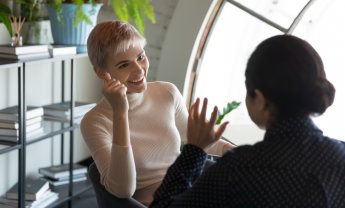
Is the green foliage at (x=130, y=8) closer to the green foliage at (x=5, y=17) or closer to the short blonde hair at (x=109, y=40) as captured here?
the green foliage at (x=5, y=17)

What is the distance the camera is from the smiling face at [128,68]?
2154 mm

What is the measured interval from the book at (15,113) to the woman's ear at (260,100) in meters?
2.04

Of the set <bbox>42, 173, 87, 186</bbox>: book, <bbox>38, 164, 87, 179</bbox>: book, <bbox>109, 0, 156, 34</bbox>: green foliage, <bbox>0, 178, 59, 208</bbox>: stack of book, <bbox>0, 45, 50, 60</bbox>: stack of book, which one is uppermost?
<bbox>109, 0, 156, 34</bbox>: green foliage

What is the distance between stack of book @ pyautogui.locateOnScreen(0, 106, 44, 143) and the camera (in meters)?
3.18

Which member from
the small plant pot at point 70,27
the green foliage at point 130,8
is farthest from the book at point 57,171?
the green foliage at point 130,8

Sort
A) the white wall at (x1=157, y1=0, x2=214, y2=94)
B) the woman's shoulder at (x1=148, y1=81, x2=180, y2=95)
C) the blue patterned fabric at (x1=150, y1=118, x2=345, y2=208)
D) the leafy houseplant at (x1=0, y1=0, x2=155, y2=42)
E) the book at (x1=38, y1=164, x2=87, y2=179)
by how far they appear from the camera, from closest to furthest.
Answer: the blue patterned fabric at (x1=150, y1=118, x2=345, y2=208) < the woman's shoulder at (x1=148, y1=81, x2=180, y2=95) < the leafy houseplant at (x1=0, y1=0, x2=155, y2=42) < the book at (x1=38, y1=164, x2=87, y2=179) < the white wall at (x1=157, y1=0, x2=214, y2=94)

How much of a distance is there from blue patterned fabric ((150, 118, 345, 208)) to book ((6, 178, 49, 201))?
2.10m

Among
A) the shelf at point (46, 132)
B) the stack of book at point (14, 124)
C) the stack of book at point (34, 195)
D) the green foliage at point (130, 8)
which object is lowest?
the stack of book at point (34, 195)

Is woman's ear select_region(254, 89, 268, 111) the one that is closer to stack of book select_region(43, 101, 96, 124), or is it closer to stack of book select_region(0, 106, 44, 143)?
stack of book select_region(0, 106, 44, 143)

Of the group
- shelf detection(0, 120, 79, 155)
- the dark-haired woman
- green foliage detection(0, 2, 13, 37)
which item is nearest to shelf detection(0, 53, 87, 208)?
shelf detection(0, 120, 79, 155)

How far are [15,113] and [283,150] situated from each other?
2113 mm

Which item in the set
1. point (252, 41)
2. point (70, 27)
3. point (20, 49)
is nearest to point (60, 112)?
point (70, 27)

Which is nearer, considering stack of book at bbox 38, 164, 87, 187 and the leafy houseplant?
the leafy houseplant

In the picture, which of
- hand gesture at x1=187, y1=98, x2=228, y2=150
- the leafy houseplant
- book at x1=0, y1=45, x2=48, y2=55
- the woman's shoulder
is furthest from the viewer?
the leafy houseplant
